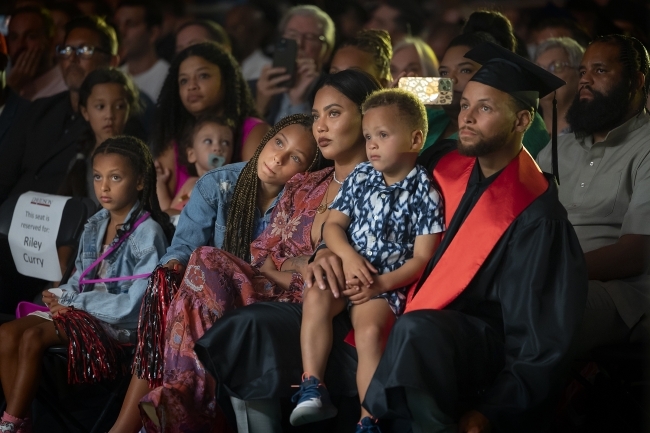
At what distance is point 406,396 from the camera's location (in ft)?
9.80

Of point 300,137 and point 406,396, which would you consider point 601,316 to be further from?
point 300,137

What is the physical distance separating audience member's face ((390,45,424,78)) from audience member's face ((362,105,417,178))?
5.64 ft

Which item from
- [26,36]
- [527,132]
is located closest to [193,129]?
[527,132]

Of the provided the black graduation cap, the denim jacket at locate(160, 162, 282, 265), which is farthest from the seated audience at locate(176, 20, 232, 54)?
the black graduation cap

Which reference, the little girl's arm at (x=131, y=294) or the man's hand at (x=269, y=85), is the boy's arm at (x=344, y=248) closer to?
the little girl's arm at (x=131, y=294)

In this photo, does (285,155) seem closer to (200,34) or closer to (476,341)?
(476,341)

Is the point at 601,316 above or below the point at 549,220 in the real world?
below

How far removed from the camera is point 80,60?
5.77m

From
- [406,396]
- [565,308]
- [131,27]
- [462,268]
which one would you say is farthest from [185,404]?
[131,27]

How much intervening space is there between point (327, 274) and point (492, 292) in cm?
55

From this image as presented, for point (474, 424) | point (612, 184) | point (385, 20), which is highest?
point (385, 20)

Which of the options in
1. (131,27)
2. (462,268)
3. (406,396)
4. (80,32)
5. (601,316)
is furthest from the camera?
(131,27)

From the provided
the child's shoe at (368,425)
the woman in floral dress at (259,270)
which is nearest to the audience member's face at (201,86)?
the woman in floral dress at (259,270)

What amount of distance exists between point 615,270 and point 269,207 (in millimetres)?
1361
